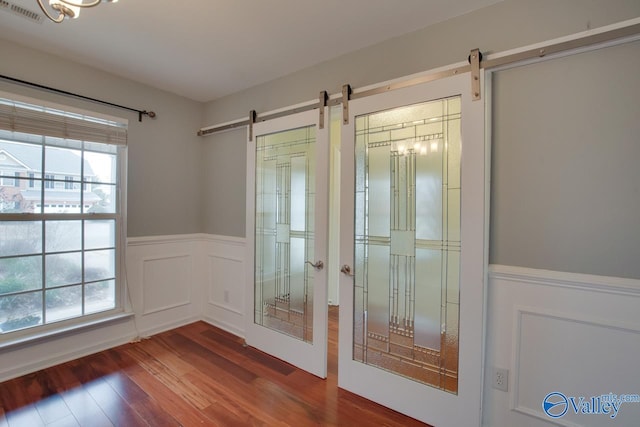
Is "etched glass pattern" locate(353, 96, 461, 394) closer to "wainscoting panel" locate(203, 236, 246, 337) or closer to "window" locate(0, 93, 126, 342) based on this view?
"wainscoting panel" locate(203, 236, 246, 337)

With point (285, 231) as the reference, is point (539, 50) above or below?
above

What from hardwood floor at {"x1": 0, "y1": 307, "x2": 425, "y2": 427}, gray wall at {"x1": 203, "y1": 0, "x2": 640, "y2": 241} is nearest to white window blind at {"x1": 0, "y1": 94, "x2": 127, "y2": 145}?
gray wall at {"x1": 203, "y1": 0, "x2": 640, "y2": 241}

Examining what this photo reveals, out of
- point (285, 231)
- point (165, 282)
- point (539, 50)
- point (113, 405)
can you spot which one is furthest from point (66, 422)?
point (539, 50)

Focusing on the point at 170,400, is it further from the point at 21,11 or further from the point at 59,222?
the point at 21,11

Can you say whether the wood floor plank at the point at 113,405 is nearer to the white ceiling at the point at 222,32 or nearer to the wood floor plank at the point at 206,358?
the wood floor plank at the point at 206,358

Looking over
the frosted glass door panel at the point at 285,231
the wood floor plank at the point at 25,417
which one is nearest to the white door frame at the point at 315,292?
the frosted glass door panel at the point at 285,231

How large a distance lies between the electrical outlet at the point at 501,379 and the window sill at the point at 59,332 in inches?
124

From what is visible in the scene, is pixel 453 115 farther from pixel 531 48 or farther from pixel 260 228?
pixel 260 228

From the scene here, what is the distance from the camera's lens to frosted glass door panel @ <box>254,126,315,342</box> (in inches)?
97.2

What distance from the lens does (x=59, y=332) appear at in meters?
2.45

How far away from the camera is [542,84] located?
1585 millimetres

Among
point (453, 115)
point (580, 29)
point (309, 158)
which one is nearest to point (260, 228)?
point (309, 158)

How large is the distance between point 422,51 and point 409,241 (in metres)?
1.28

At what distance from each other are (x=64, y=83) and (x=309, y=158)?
7.22 feet
